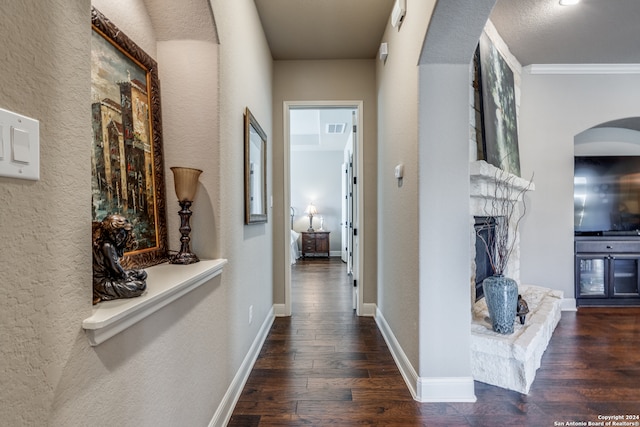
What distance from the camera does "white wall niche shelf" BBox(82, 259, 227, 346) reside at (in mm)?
715

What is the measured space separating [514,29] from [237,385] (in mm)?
3663

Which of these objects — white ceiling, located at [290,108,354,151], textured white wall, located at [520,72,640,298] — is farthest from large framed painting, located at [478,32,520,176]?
white ceiling, located at [290,108,354,151]

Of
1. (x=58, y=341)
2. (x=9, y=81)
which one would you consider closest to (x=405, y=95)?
(x=9, y=81)

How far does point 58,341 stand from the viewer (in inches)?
24.6

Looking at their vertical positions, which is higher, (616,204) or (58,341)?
(616,204)

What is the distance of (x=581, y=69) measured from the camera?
3420 mm

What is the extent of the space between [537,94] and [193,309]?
409cm

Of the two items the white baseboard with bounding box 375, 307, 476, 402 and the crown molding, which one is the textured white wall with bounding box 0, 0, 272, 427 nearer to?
the white baseboard with bounding box 375, 307, 476, 402

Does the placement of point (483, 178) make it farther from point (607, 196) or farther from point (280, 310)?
point (607, 196)

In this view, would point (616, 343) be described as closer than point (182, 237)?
No

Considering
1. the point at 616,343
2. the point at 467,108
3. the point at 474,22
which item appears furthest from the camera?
the point at 616,343

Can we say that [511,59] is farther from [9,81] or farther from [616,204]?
[9,81]

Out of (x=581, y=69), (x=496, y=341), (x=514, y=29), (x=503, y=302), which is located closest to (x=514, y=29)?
(x=514, y=29)

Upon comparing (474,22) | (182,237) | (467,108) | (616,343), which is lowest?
(616,343)
